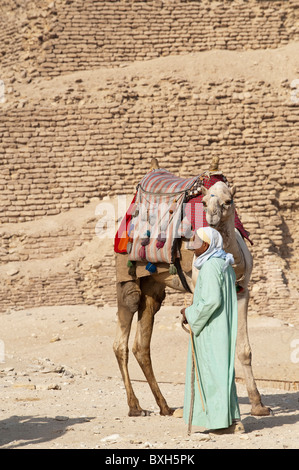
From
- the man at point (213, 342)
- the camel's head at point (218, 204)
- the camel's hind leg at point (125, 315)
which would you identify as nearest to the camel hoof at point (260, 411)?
the man at point (213, 342)

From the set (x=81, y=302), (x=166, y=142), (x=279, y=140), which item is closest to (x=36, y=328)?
(x=81, y=302)

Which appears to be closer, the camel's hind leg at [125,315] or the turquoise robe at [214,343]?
the turquoise robe at [214,343]

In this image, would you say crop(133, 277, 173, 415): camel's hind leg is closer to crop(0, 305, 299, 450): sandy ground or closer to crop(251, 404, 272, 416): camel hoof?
crop(0, 305, 299, 450): sandy ground

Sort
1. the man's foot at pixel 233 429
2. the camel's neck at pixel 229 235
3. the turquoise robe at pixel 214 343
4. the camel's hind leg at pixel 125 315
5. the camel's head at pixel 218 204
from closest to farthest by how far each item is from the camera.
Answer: the turquoise robe at pixel 214 343 < the man's foot at pixel 233 429 < the camel's head at pixel 218 204 < the camel's neck at pixel 229 235 < the camel's hind leg at pixel 125 315

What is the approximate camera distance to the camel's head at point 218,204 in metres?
7.41

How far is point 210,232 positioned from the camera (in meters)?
6.87

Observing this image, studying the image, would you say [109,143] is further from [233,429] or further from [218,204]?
[233,429]

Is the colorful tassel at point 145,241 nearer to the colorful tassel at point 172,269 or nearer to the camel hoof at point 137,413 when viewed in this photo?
the colorful tassel at point 172,269

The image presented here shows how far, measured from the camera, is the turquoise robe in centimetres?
662

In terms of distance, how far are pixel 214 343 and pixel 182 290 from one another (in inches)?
80.7

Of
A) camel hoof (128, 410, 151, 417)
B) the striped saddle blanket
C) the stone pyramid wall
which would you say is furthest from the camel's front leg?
the stone pyramid wall

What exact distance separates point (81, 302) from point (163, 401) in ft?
38.4

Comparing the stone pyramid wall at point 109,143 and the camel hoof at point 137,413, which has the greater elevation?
the stone pyramid wall at point 109,143

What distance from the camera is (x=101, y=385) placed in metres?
10.8
